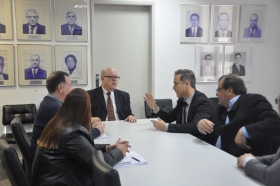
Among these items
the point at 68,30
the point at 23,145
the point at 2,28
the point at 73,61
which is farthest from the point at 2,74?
the point at 23,145

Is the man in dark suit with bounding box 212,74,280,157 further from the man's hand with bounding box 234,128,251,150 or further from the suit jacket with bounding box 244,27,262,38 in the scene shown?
the suit jacket with bounding box 244,27,262,38

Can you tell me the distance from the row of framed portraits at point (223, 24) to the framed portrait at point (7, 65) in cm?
279

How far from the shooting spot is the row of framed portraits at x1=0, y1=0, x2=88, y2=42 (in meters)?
4.11

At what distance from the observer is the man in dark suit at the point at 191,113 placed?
241cm

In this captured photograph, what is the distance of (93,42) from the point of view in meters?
4.44

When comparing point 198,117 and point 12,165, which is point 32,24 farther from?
point 12,165

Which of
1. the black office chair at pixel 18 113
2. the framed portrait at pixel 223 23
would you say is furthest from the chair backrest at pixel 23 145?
the framed portrait at pixel 223 23

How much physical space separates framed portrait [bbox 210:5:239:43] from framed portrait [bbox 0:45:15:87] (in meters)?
3.34

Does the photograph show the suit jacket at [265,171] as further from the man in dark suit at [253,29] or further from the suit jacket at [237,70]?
the man in dark suit at [253,29]

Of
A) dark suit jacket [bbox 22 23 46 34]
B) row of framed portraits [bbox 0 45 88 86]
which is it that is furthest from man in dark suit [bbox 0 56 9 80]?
dark suit jacket [bbox 22 23 46 34]

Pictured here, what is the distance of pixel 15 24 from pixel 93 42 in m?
1.21

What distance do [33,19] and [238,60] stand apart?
11.7 feet

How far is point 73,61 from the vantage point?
4375 mm

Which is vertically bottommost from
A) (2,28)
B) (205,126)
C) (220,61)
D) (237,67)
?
(205,126)
